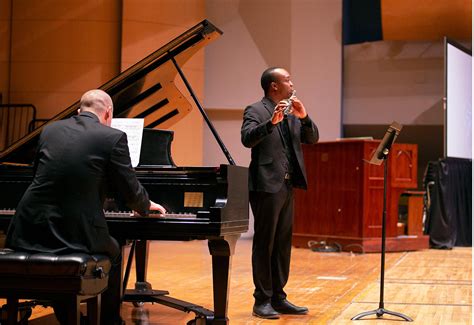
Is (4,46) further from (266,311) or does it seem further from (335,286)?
(266,311)

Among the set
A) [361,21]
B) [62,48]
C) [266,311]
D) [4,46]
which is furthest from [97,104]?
[361,21]

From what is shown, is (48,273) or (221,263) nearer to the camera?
(48,273)

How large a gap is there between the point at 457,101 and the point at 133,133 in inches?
250

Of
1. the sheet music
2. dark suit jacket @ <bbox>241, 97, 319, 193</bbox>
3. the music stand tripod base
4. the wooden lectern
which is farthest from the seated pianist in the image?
the wooden lectern

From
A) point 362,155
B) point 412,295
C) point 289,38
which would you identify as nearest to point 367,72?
point 289,38

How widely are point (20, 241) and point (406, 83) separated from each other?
821cm

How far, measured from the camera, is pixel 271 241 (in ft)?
14.0

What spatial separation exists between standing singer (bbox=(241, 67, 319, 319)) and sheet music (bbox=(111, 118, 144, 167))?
Answer: 648 mm

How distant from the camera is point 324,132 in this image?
10.6 metres

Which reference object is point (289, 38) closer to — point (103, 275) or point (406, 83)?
point (406, 83)

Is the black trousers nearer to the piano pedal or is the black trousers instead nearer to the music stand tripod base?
the music stand tripod base

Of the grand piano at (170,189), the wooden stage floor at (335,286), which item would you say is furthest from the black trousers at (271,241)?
the grand piano at (170,189)

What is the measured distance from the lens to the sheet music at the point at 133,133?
3.87m

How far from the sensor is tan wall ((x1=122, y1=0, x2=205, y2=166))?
10.0 meters
